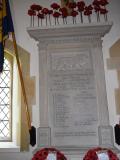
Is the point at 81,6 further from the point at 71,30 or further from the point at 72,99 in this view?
the point at 72,99

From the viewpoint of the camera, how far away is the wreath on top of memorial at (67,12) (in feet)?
11.7

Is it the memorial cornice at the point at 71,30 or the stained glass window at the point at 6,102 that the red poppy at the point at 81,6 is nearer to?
the memorial cornice at the point at 71,30

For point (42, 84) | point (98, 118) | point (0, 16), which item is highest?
point (0, 16)

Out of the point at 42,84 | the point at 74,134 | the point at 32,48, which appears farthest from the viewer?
the point at 32,48

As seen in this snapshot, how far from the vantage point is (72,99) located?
3.37 meters

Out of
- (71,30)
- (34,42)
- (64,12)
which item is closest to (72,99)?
(71,30)

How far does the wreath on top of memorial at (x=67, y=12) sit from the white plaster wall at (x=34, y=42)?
160 millimetres

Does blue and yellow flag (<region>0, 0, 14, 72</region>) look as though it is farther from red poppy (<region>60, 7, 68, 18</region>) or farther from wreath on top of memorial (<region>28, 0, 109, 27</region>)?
red poppy (<region>60, 7, 68, 18</region>)

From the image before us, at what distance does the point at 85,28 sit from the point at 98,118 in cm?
123

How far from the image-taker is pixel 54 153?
253 cm

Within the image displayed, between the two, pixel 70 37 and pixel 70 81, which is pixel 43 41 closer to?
pixel 70 37

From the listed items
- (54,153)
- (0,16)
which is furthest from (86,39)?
(54,153)

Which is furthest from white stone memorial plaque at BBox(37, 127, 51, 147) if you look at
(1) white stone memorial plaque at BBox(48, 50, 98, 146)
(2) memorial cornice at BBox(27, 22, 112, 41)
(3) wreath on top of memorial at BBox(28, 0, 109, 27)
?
(3) wreath on top of memorial at BBox(28, 0, 109, 27)

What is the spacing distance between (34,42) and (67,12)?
0.66m
